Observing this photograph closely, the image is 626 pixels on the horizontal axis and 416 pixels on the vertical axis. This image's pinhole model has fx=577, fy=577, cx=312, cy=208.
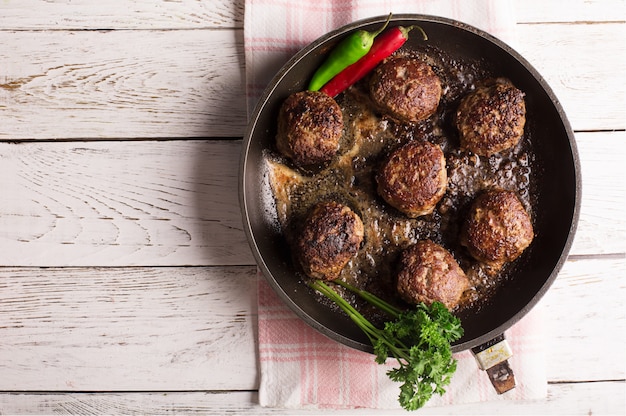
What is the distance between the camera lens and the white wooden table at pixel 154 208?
2688 millimetres

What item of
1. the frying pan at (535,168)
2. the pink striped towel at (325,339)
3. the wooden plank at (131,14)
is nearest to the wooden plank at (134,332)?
the pink striped towel at (325,339)

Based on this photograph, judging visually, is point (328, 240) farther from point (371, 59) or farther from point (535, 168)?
point (535, 168)

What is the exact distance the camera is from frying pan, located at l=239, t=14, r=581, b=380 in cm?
244

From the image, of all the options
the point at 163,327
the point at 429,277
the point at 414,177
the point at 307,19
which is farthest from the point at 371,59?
the point at 163,327

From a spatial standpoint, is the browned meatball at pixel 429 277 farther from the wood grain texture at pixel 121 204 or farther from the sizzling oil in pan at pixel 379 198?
the wood grain texture at pixel 121 204

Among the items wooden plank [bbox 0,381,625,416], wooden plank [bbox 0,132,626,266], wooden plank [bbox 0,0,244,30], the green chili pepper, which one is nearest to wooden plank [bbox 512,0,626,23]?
wooden plank [bbox 0,132,626,266]

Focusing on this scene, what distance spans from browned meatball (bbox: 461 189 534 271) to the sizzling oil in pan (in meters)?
0.11

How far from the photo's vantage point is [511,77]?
2.55 metres

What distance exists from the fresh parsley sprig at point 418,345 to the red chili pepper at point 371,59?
0.96m

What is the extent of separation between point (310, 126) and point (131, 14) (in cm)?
107

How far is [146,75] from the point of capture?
2.70 metres

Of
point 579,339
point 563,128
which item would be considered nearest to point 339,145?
point 563,128

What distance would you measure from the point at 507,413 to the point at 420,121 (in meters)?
1.44

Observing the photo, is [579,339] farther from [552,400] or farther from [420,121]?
[420,121]
